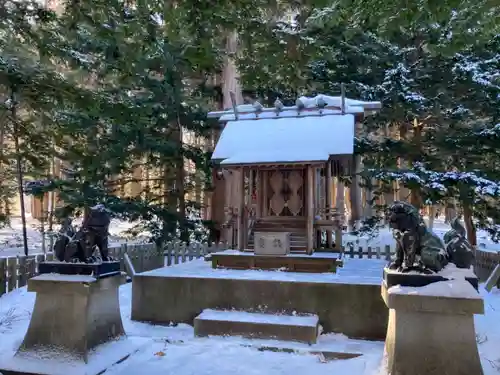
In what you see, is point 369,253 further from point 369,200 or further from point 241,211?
point 369,200

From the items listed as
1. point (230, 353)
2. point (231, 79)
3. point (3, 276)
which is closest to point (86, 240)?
point (230, 353)

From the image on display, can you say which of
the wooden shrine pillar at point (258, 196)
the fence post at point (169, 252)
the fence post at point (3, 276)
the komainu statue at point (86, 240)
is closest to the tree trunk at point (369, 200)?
the wooden shrine pillar at point (258, 196)

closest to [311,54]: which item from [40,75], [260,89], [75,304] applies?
[40,75]

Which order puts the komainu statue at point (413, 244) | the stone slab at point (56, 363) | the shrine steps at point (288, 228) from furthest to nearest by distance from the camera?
the shrine steps at point (288, 228) < the stone slab at point (56, 363) < the komainu statue at point (413, 244)

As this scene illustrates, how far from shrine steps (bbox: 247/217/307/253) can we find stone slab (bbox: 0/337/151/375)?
15.3 ft

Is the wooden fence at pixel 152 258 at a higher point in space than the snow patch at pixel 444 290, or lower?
lower

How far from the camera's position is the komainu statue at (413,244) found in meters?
3.96

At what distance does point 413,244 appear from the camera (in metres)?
4.00

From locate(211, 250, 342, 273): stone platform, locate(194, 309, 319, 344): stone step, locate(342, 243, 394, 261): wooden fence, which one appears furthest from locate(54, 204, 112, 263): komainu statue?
locate(342, 243, 394, 261): wooden fence

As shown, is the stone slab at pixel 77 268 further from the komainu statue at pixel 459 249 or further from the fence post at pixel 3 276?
the komainu statue at pixel 459 249

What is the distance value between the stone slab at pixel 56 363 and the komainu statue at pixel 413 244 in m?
3.61

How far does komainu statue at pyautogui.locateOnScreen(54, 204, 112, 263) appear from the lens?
5.07 m

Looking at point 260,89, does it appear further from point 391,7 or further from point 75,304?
point 75,304

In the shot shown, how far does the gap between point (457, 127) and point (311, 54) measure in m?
7.90
